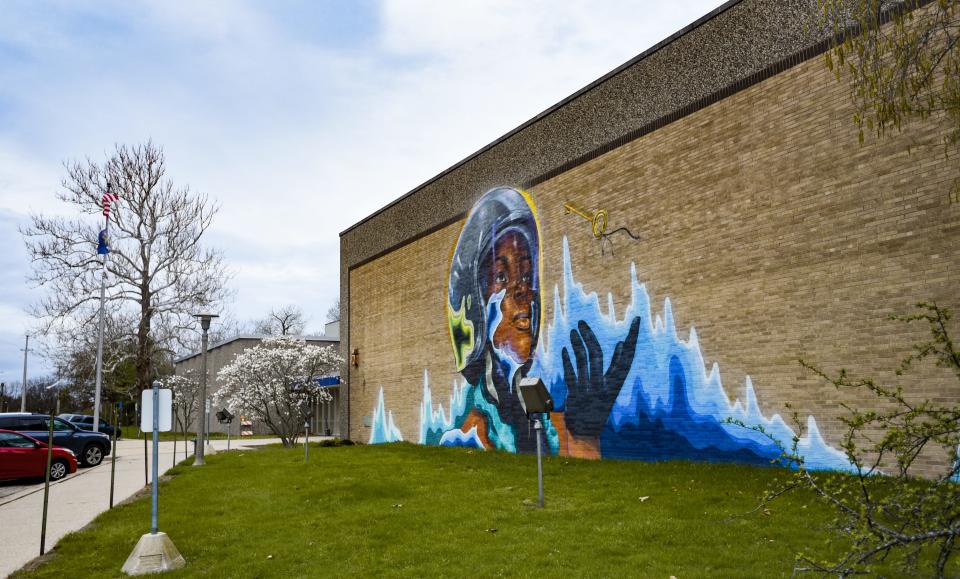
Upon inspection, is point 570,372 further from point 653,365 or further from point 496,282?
→ point 496,282

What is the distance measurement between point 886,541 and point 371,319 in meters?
24.6

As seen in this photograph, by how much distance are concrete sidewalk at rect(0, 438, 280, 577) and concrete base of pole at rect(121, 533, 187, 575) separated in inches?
58.4

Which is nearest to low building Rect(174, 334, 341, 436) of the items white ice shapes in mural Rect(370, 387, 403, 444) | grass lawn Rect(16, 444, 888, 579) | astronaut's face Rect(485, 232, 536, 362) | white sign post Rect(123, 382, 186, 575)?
white ice shapes in mural Rect(370, 387, 403, 444)

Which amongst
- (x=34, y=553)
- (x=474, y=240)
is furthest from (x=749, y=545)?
(x=474, y=240)

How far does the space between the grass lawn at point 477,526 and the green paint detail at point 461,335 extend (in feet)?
20.7

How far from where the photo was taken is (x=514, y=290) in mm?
19344

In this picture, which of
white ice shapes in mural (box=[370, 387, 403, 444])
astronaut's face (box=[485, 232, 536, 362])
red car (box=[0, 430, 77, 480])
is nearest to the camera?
red car (box=[0, 430, 77, 480])

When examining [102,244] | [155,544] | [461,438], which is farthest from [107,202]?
[155,544]

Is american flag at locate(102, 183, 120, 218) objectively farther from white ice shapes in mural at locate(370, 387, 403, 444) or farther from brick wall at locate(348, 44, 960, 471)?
brick wall at locate(348, 44, 960, 471)

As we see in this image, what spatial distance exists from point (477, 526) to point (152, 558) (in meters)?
3.78

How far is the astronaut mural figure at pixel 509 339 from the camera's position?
53.5 ft

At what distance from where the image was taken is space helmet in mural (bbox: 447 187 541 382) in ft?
61.7

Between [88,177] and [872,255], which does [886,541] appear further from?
[88,177]

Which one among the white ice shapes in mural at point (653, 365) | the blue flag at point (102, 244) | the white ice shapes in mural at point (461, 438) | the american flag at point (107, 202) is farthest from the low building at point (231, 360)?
the white ice shapes in mural at point (653, 365)
